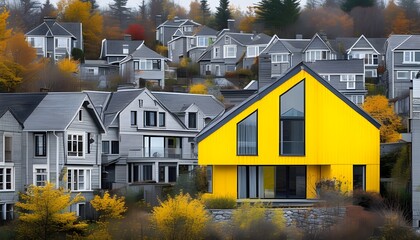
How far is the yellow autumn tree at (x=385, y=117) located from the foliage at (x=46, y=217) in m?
21.9

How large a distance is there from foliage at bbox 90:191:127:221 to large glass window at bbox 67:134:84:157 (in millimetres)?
5940

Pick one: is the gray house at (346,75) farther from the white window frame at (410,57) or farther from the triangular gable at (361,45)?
the triangular gable at (361,45)

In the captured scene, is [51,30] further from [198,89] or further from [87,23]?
[198,89]

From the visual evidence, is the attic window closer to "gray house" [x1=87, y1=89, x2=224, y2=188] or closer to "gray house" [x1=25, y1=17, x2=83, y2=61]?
"gray house" [x1=25, y1=17, x2=83, y2=61]

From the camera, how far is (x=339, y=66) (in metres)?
95.2

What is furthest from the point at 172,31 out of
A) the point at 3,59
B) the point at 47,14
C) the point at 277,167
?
the point at 277,167

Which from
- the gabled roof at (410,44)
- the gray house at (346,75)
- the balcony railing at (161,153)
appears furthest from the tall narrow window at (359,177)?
the gabled roof at (410,44)

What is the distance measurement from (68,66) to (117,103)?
29506mm

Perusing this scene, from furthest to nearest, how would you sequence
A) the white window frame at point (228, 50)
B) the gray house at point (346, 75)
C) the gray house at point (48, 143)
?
the white window frame at point (228, 50)
the gray house at point (346, 75)
the gray house at point (48, 143)

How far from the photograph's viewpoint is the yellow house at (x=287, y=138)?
2158 inches

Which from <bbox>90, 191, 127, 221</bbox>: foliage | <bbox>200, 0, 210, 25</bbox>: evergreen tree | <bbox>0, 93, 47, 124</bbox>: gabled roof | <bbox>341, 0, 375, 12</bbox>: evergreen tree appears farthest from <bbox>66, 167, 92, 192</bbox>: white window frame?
<bbox>200, 0, 210, 25</bbox>: evergreen tree

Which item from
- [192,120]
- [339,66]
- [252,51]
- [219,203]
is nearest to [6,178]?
[219,203]

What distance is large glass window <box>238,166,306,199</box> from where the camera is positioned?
55.3 meters

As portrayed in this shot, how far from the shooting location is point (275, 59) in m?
108
